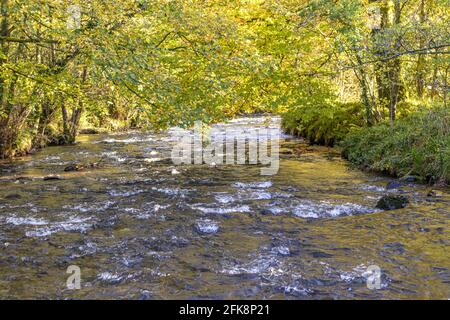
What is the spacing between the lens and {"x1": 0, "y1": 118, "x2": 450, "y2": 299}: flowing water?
20.4ft

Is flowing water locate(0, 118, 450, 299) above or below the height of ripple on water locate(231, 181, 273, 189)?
below

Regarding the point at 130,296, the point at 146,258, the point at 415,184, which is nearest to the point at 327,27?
the point at 415,184

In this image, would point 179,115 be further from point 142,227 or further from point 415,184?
point 415,184

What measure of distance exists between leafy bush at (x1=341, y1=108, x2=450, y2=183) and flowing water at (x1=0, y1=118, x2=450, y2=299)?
2.65 ft

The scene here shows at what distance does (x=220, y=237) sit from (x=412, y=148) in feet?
27.4

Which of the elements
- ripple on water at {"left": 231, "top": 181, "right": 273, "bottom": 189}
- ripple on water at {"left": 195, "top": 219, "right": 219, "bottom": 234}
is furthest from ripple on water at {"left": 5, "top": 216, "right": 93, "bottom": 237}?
ripple on water at {"left": 231, "top": 181, "right": 273, "bottom": 189}

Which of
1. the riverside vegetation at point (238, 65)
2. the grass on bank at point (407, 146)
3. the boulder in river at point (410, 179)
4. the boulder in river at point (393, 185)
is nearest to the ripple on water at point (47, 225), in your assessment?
the riverside vegetation at point (238, 65)

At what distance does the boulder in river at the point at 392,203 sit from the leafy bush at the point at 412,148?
275cm

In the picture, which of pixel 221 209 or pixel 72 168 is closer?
pixel 221 209

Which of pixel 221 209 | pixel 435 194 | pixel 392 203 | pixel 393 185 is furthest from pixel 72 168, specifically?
pixel 435 194

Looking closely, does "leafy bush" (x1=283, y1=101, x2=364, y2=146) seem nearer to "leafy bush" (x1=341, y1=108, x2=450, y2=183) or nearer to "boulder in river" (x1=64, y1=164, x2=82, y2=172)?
"leafy bush" (x1=341, y1=108, x2=450, y2=183)

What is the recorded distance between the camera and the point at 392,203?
1016cm

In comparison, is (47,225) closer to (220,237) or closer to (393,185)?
(220,237)

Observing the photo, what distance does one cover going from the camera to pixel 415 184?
1266 cm
